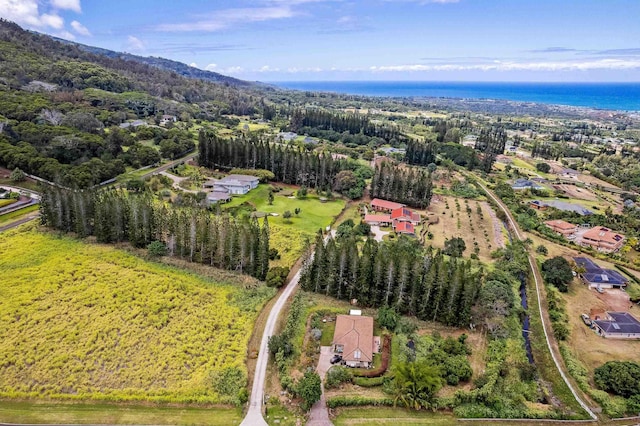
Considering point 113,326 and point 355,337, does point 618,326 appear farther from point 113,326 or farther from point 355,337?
point 113,326

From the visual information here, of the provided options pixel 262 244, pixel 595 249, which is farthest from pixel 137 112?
pixel 595 249

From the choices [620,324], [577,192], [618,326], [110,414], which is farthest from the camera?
[577,192]

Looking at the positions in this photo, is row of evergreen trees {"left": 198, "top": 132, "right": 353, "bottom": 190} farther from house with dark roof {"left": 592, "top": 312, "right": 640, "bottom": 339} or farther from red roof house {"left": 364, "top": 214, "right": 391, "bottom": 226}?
house with dark roof {"left": 592, "top": 312, "right": 640, "bottom": 339}

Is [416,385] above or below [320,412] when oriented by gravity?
above

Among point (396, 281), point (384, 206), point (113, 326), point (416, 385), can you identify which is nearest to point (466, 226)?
point (384, 206)

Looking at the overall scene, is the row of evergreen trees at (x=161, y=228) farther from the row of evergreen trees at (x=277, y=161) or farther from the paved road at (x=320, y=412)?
the row of evergreen trees at (x=277, y=161)

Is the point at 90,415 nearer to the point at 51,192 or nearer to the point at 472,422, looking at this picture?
the point at 472,422

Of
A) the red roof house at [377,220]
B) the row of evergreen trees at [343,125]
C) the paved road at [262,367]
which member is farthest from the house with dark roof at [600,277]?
the row of evergreen trees at [343,125]
